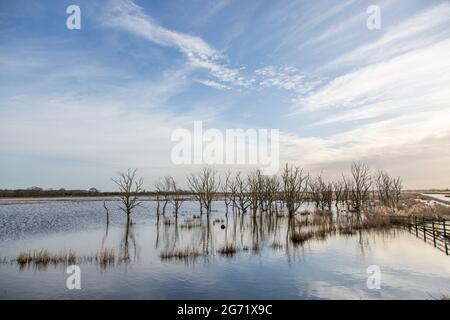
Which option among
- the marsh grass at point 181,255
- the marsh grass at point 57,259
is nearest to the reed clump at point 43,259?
the marsh grass at point 57,259

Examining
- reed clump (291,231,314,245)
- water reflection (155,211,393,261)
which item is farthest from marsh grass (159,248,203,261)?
reed clump (291,231,314,245)

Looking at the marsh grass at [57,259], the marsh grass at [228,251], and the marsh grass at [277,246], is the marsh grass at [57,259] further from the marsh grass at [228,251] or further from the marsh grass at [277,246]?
the marsh grass at [277,246]

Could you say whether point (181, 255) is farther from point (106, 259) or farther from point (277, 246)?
point (277, 246)

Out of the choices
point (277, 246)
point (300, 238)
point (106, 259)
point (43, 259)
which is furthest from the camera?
point (300, 238)

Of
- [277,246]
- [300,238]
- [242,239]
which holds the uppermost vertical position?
[300,238]

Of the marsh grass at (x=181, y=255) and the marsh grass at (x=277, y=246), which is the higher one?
the marsh grass at (x=181, y=255)

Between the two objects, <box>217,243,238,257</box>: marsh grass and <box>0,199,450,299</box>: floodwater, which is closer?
<box>0,199,450,299</box>: floodwater

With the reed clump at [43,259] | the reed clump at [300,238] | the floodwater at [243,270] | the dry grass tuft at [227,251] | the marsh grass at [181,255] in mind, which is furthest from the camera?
the reed clump at [300,238]

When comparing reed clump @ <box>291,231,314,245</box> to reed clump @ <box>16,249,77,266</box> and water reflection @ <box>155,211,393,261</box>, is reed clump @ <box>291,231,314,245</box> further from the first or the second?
reed clump @ <box>16,249,77,266</box>

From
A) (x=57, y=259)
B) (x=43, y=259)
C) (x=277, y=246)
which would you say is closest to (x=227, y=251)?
(x=277, y=246)

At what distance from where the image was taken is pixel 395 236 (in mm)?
28469

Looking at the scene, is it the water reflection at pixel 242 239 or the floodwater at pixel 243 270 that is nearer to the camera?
the floodwater at pixel 243 270

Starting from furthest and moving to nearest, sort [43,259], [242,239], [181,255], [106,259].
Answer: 1. [242,239]
2. [181,255]
3. [106,259]
4. [43,259]
